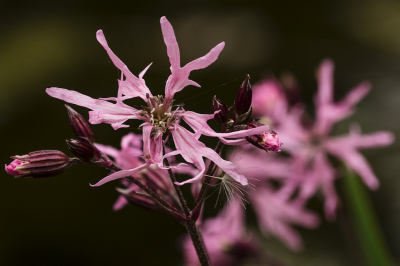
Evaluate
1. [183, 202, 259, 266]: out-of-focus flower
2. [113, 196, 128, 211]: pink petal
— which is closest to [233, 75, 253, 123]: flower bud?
[113, 196, 128, 211]: pink petal

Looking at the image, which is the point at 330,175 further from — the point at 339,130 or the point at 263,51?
the point at 263,51

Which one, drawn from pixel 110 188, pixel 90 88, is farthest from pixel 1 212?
pixel 90 88

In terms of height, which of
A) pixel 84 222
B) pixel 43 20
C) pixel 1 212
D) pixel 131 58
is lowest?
pixel 84 222

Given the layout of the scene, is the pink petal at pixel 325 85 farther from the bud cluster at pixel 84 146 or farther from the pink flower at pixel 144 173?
the bud cluster at pixel 84 146

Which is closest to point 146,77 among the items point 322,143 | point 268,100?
point 268,100

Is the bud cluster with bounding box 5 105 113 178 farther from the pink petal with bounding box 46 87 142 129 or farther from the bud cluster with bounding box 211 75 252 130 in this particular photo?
the bud cluster with bounding box 211 75 252 130

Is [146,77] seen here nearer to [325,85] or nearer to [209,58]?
A: [325,85]

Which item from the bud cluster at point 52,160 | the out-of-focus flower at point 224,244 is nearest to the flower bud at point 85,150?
the bud cluster at point 52,160
